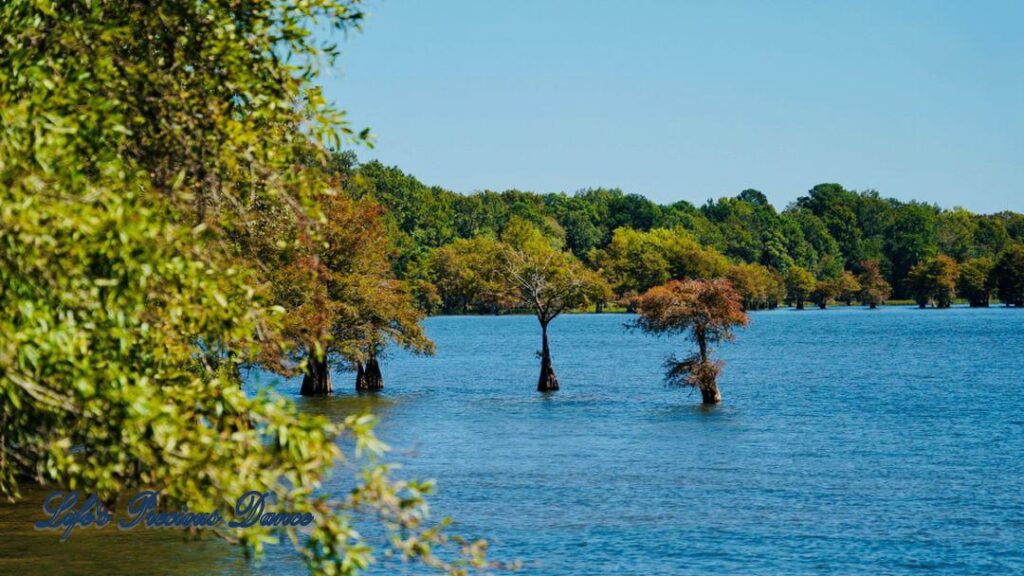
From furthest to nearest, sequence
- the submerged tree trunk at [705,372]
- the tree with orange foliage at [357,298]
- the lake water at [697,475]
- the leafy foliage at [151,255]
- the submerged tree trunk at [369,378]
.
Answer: the submerged tree trunk at [369,378] → the tree with orange foliage at [357,298] → the submerged tree trunk at [705,372] → the lake water at [697,475] → the leafy foliage at [151,255]

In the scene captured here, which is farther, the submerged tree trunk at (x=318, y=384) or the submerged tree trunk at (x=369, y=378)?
the submerged tree trunk at (x=369, y=378)

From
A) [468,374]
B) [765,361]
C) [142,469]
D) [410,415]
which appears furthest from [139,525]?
[765,361]

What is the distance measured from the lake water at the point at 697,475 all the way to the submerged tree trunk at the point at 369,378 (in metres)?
1.19

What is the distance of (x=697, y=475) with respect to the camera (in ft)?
130

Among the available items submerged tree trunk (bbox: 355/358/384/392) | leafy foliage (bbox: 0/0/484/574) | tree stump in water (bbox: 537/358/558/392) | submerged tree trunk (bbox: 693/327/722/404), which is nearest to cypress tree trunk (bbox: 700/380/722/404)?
submerged tree trunk (bbox: 693/327/722/404)

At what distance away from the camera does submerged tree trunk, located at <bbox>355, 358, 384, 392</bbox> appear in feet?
238

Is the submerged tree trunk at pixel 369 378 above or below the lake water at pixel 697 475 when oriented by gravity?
above

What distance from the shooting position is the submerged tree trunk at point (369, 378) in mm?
72562

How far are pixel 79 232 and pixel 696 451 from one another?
3808 centimetres

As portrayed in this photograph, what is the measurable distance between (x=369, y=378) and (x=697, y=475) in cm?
3675

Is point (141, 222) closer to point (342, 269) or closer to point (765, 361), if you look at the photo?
point (342, 269)

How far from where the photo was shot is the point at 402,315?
213 ft

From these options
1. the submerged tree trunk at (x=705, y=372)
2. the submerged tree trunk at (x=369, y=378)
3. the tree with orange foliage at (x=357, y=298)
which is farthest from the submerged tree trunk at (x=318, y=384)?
the submerged tree trunk at (x=705, y=372)

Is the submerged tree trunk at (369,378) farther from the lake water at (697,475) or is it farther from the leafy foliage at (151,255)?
the leafy foliage at (151,255)
